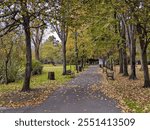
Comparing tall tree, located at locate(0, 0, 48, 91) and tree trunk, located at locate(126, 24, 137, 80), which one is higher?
tall tree, located at locate(0, 0, 48, 91)

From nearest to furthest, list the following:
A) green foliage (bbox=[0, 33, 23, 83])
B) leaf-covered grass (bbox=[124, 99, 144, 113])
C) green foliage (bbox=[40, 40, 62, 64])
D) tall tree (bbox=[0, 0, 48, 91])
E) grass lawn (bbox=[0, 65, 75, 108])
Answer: leaf-covered grass (bbox=[124, 99, 144, 113])
grass lawn (bbox=[0, 65, 75, 108])
tall tree (bbox=[0, 0, 48, 91])
green foliage (bbox=[0, 33, 23, 83])
green foliage (bbox=[40, 40, 62, 64])

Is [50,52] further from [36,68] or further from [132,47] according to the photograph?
[132,47]

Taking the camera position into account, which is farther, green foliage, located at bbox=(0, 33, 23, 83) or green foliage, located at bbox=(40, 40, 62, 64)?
green foliage, located at bbox=(40, 40, 62, 64)

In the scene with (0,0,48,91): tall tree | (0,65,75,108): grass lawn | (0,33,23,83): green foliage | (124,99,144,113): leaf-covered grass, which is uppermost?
(0,0,48,91): tall tree

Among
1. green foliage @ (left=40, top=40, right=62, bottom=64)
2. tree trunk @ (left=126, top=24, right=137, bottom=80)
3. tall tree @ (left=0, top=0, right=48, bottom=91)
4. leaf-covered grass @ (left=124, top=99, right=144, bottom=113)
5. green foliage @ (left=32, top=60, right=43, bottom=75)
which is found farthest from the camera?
green foliage @ (left=40, top=40, right=62, bottom=64)

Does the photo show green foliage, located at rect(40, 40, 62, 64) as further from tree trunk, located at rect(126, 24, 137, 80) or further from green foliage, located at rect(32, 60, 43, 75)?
tree trunk, located at rect(126, 24, 137, 80)

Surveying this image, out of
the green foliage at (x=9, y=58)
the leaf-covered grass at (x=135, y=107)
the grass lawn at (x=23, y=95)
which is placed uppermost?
the green foliage at (x=9, y=58)

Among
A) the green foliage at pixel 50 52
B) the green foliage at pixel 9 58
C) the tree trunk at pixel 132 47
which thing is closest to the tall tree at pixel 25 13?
the green foliage at pixel 9 58

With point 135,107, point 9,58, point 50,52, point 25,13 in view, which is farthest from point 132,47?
point 50,52

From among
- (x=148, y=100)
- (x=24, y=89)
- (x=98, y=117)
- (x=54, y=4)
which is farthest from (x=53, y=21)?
(x=98, y=117)

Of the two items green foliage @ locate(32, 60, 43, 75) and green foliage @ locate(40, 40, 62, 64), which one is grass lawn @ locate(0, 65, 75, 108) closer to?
green foliage @ locate(32, 60, 43, 75)

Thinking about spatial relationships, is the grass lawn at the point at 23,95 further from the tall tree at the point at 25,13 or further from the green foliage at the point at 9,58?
the green foliage at the point at 9,58

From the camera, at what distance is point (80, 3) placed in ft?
73.8

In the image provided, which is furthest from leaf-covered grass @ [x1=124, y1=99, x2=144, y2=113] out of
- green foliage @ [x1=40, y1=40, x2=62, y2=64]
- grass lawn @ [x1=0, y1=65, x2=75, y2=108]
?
green foliage @ [x1=40, y1=40, x2=62, y2=64]
